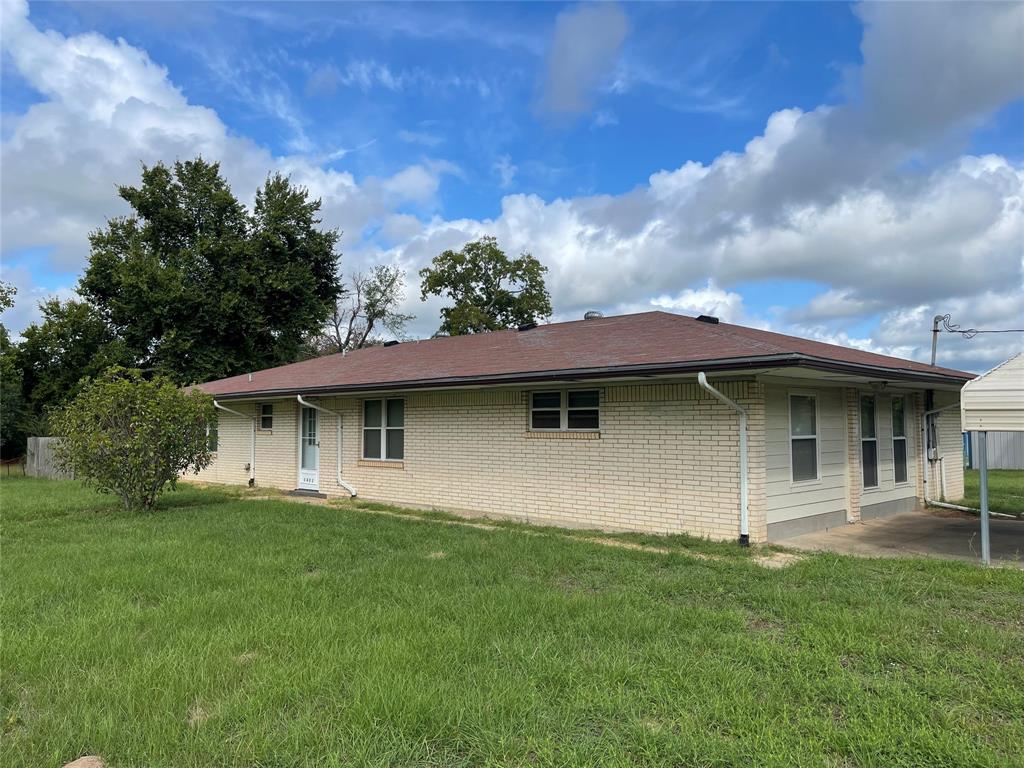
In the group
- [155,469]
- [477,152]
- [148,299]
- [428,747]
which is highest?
[477,152]

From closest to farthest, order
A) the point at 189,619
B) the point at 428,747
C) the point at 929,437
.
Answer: the point at 428,747
the point at 189,619
the point at 929,437

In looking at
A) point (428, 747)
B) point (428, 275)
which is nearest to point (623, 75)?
point (428, 747)

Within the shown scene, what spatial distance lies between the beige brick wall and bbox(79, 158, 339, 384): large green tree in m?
15.3

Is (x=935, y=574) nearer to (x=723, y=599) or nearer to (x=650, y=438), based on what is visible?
(x=723, y=599)

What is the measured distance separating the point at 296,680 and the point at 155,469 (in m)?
9.00

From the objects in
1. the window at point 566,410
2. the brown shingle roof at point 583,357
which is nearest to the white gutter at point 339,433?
the brown shingle roof at point 583,357

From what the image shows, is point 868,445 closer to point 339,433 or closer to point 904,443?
point 904,443

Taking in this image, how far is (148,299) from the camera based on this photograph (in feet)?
83.5

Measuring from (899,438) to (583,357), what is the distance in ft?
20.5

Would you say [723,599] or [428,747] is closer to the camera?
[428,747]

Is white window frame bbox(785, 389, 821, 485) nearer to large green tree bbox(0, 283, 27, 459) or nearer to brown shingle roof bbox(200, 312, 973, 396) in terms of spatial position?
brown shingle roof bbox(200, 312, 973, 396)

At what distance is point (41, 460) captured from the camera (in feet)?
68.1

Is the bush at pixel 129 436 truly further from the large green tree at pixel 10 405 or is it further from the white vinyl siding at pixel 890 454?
the large green tree at pixel 10 405

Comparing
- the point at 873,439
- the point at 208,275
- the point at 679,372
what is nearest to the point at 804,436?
the point at 873,439
